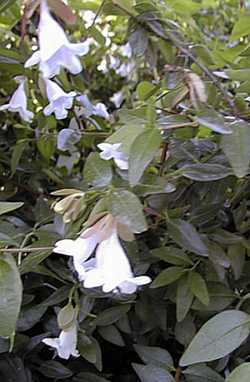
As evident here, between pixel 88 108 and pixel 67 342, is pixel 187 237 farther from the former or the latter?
pixel 88 108

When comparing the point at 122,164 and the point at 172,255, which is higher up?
the point at 122,164

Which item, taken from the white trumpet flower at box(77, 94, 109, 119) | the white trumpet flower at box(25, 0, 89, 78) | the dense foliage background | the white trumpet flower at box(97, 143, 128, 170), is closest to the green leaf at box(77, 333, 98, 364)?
the dense foliage background

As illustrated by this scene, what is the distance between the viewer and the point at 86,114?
3.56ft

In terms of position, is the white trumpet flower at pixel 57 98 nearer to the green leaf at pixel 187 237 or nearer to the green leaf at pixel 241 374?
the green leaf at pixel 187 237

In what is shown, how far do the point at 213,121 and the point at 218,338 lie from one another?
219 millimetres

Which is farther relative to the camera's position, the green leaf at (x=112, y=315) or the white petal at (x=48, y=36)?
the green leaf at (x=112, y=315)

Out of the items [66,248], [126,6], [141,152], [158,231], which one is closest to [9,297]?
[66,248]

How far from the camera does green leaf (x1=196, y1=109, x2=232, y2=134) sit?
0.66 m

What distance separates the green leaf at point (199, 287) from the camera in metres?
0.75

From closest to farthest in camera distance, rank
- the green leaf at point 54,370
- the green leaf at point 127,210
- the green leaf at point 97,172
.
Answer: the green leaf at point 127,210, the green leaf at point 97,172, the green leaf at point 54,370

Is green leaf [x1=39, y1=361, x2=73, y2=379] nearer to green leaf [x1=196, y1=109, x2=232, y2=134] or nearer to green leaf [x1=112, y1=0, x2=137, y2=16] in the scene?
green leaf [x1=196, y1=109, x2=232, y2=134]

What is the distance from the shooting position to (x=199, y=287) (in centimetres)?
76

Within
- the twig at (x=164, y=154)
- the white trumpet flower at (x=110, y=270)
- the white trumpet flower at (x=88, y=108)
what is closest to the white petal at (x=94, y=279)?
the white trumpet flower at (x=110, y=270)

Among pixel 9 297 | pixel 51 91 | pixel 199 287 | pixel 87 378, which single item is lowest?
pixel 87 378
